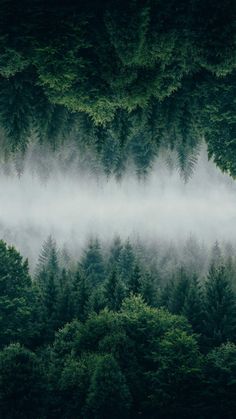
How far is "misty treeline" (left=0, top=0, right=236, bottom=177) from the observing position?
28.0ft

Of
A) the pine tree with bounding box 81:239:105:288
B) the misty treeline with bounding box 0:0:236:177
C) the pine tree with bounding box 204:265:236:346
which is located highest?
the pine tree with bounding box 81:239:105:288

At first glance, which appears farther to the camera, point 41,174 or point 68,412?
point 68,412

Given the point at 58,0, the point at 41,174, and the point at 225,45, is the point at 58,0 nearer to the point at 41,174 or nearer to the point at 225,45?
the point at 225,45

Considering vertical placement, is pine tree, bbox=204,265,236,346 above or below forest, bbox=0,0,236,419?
above

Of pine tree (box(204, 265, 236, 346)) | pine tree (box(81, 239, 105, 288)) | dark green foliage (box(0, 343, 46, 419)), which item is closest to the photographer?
dark green foliage (box(0, 343, 46, 419))

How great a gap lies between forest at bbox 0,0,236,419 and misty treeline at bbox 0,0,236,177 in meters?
0.02

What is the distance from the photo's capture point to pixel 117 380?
26953mm

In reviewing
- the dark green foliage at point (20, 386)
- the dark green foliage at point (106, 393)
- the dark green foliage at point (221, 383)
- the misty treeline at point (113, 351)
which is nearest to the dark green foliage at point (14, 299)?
the misty treeline at point (113, 351)

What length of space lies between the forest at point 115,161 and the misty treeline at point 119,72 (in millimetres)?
22

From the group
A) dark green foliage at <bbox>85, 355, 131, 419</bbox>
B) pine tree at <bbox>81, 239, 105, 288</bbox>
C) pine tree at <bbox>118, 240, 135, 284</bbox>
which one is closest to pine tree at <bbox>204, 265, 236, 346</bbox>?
dark green foliage at <bbox>85, 355, 131, 419</bbox>

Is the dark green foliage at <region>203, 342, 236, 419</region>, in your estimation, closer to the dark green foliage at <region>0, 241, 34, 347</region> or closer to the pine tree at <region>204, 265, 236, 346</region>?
the pine tree at <region>204, 265, 236, 346</region>

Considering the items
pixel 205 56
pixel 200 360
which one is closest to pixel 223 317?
pixel 200 360

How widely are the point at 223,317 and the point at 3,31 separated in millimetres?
37418

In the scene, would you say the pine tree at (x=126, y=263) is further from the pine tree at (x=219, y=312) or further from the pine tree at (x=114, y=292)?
the pine tree at (x=219, y=312)
